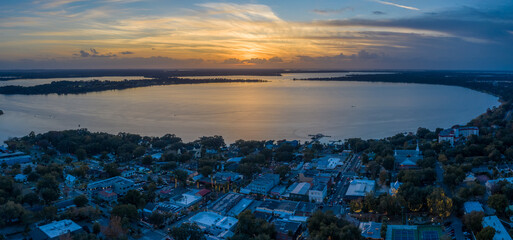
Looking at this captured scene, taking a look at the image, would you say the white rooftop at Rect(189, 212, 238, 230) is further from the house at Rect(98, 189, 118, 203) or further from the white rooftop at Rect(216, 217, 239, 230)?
the house at Rect(98, 189, 118, 203)

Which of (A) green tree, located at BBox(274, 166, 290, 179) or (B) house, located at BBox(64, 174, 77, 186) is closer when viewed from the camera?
(B) house, located at BBox(64, 174, 77, 186)

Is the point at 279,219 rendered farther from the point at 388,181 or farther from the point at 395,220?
the point at 388,181

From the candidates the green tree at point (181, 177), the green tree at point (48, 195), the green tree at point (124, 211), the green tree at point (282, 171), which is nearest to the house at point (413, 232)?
the green tree at point (282, 171)

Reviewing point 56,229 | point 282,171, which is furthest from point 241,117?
point 56,229

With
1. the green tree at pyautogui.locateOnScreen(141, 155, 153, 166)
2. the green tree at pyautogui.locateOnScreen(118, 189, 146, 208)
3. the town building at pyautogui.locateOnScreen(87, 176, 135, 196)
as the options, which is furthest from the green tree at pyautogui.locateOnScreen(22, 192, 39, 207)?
the green tree at pyautogui.locateOnScreen(141, 155, 153, 166)

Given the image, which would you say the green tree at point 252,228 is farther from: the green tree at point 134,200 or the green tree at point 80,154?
the green tree at point 80,154

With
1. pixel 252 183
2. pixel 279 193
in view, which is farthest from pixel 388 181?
pixel 252 183

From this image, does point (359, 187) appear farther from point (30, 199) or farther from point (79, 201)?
point (30, 199)
